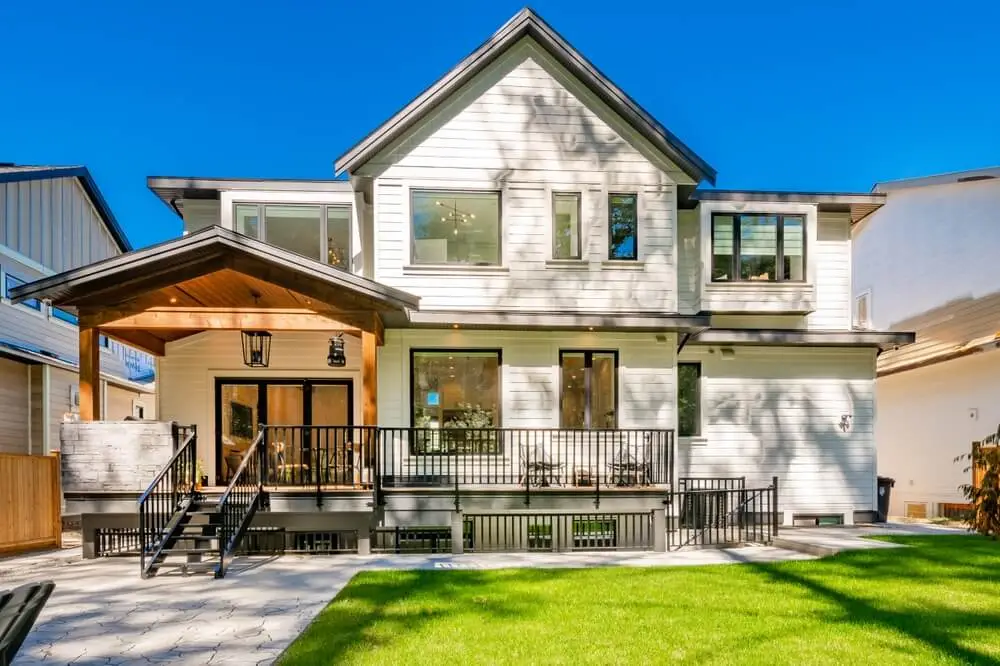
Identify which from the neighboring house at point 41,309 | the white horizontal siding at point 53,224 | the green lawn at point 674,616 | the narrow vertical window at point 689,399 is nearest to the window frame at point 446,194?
the narrow vertical window at point 689,399

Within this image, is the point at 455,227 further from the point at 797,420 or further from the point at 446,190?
the point at 797,420

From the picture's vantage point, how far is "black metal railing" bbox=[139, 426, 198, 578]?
9406mm

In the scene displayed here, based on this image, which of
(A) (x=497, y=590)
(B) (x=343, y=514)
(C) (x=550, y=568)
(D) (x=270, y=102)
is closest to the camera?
(A) (x=497, y=590)

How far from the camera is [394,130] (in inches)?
490

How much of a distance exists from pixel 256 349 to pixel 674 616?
937cm

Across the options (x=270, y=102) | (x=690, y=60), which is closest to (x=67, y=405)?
(x=270, y=102)

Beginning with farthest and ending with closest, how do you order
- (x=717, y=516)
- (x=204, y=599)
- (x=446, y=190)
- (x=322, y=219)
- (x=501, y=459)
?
(x=322, y=219), (x=446, y=190), (x=501, y=459), (x=717, y=516), (x=204, y=599)

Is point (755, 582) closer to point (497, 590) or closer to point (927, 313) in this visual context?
point (497, 590)

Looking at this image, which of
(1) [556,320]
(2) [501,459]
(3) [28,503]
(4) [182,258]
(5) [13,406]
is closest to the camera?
(4) [182,258]

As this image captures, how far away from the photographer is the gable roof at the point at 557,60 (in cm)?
1245

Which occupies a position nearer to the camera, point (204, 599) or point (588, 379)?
point (204, 599)

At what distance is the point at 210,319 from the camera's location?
35.0 feet

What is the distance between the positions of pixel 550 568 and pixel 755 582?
2584mm

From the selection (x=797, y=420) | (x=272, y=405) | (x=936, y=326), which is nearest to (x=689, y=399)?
(x=797, y=420)
